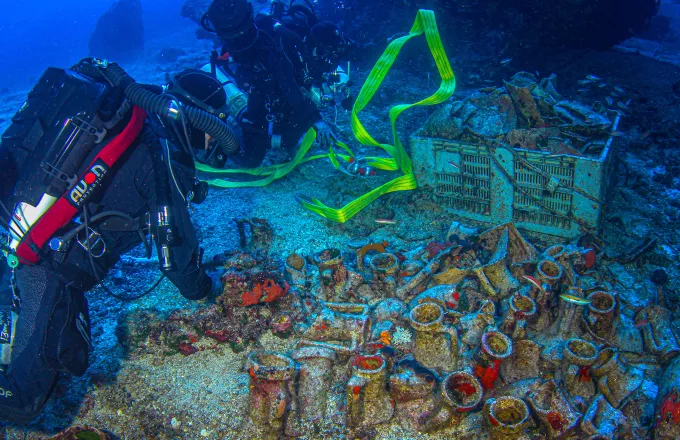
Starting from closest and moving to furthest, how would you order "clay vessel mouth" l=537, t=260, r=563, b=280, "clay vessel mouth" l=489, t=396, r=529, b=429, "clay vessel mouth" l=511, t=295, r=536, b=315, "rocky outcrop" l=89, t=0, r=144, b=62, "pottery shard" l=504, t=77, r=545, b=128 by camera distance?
"clay vessel mouth" l=489, t=396, r=529, b=429 → "clay vessel mouth" l=511, t=295, r=536, b=315 → "clay vessel mouth" l=537, t=260, r=563, b=280 → "pottery shard" l=504, t=77, r=545, b=128 → "rocky outcrop" l=89, t=0, r=144, b=62

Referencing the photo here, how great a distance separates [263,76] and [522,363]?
4.75 meters

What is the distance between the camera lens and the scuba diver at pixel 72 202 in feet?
8.24

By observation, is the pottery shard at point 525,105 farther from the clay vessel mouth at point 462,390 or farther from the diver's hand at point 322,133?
the clay vessel mouth at point 462,390

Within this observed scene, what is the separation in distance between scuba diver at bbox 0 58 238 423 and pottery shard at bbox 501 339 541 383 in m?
2.69

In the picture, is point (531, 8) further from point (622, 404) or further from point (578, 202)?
point (622, 404)

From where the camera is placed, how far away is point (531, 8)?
8.15m

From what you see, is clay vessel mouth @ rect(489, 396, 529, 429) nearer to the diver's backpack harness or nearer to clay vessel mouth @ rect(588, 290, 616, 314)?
clay vessel mouth @ rect(588, 290, 616, 314)

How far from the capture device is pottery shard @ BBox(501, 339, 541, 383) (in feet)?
9.10

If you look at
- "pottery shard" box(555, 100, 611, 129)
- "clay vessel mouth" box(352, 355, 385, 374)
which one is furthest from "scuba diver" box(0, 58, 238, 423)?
"pottery shard" box(555, 100, 611, 129)

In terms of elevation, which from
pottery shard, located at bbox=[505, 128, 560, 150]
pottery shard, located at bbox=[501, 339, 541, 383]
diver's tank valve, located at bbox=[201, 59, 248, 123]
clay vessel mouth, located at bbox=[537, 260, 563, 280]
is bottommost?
pottery shard, located at bbox=[501, 339, 541, 383]

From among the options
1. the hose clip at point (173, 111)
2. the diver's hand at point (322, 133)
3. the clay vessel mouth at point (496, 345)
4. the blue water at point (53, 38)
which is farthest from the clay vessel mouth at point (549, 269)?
the blue water at point (53, 38)

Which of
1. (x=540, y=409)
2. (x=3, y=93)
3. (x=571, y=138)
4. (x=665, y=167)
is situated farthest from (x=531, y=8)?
(x=3, y=93)

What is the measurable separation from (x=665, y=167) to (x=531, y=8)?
4.80 metres

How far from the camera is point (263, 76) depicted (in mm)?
5355
